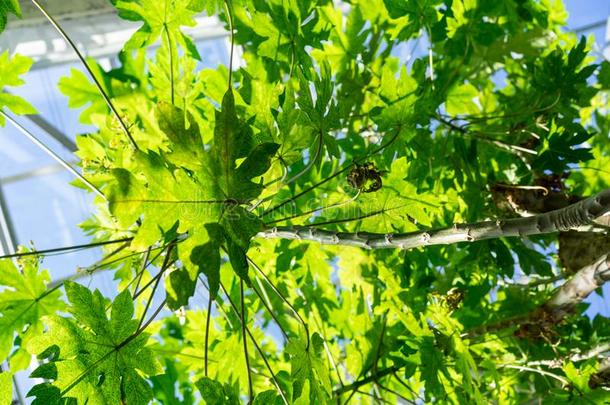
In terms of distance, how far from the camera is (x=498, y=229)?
0.89 m

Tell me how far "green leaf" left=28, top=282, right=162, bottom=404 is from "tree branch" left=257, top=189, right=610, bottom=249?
42 cm

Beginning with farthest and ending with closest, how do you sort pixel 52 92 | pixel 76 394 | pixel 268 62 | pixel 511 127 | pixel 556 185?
1. pixel 52 92
2. pixel 511 127
3. pixel 556 185
4. pixel 268 62
5. pixel 76 394

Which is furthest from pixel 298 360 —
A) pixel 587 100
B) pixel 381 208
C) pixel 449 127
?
pixel 587 100

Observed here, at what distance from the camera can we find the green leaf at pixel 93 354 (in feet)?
3.15

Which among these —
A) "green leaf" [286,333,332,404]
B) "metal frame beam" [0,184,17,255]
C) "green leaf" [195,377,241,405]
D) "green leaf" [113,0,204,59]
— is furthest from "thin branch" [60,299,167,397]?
"metal frame beam" [0,184,17,255]

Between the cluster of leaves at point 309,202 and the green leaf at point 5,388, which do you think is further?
the green leaf at point 5,388

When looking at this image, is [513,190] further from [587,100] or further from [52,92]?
[52,92]

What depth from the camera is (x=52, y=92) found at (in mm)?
3068

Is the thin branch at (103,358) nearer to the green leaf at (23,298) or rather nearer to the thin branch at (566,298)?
the green leaf at (23,298)

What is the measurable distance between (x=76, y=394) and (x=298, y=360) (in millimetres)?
420

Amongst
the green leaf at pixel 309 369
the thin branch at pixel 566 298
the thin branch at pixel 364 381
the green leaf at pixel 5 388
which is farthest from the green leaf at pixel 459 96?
the green leaf at pixel 5 388

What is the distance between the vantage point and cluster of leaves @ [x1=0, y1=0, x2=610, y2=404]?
0.92 metres

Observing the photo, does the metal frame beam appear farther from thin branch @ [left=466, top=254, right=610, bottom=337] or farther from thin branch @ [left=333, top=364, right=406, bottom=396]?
thin branch @ [left=466, top=254, right=610, bottom=337]

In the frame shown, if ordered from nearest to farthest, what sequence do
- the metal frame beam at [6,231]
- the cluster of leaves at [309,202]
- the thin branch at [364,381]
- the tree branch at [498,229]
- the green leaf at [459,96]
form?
the tree branch at [498,229]
the cluster of leaves at [309,202]
the thin branch at [364,381]
the green leaf at [459,96]
the metal frame beam at [6,231]
